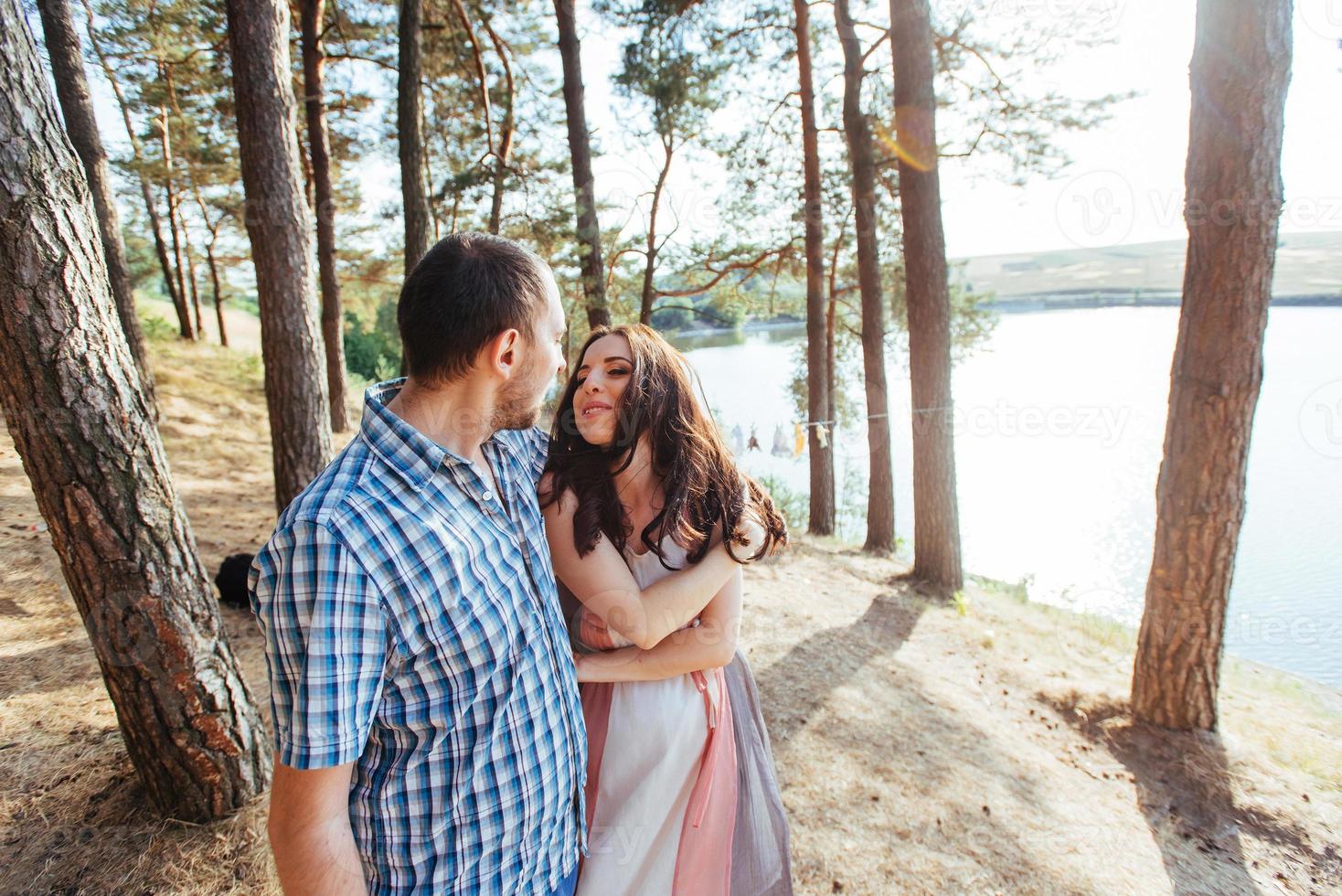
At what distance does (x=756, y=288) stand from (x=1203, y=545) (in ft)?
30.7

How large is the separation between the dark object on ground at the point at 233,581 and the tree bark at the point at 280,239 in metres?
0.48

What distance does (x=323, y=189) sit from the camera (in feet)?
27.4

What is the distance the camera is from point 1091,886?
8.36ft

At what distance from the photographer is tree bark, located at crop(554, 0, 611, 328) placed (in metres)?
6.98

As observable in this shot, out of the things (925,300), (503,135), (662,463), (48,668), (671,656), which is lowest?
(48,668)

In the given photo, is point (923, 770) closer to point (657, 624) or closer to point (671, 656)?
point (671, 656)

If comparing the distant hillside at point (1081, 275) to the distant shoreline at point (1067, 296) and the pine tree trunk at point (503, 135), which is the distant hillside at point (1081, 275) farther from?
the pine tree trunk at point (503, 135)

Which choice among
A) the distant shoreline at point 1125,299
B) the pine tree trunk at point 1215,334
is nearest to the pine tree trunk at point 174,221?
the pine tree trunk at point 1215,334

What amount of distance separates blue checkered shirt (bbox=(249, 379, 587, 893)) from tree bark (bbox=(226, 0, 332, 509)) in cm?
326

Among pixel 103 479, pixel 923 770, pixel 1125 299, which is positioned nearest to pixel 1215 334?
pixel 923 770

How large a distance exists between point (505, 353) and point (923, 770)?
313cm

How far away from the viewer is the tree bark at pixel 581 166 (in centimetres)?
698

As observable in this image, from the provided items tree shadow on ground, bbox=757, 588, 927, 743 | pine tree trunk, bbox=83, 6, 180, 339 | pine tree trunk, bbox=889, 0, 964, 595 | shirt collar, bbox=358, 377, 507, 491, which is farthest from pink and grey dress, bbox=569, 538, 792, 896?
pine tree trunk, bbox=83, 6, 180, 339

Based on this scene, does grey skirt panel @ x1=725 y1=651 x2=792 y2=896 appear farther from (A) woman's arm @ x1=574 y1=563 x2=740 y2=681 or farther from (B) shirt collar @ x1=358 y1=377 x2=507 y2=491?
(B) shirt collar @ x1=358 y1=377 x2=507 y2=491
